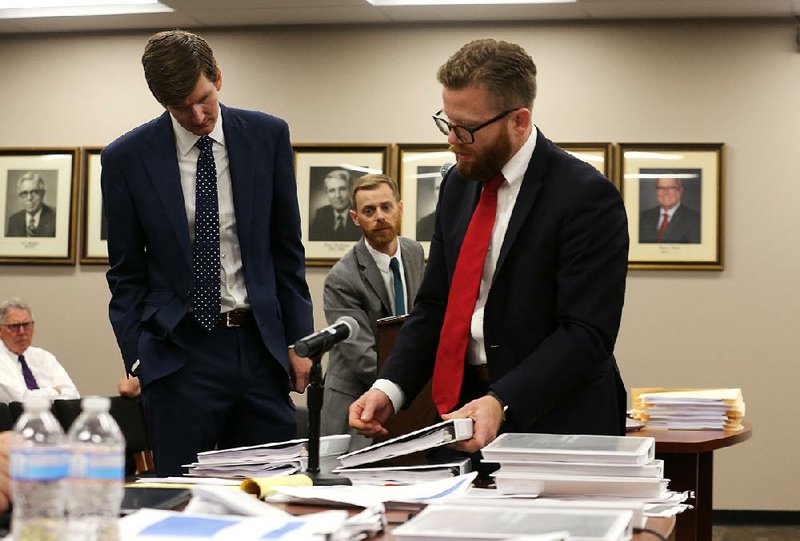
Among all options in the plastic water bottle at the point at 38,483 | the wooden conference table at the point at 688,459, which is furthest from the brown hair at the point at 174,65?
the wooden conference table at the point at 688,459

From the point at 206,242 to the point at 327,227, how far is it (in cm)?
391

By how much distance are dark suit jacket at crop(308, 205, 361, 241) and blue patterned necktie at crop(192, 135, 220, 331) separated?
151 inches

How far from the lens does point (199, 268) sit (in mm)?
2875

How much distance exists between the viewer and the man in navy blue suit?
9.34 feet

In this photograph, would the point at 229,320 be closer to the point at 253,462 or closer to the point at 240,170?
the point at 240,170

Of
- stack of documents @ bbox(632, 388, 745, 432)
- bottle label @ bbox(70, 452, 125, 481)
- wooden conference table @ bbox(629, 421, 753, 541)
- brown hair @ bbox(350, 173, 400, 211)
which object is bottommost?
wooden conference table @ bbox(629, 421, 753, 541)

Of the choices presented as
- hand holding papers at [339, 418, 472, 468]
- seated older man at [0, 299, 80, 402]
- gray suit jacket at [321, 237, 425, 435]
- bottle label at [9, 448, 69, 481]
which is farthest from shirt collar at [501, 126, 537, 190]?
seated older man at [0, 299, 80, 402]

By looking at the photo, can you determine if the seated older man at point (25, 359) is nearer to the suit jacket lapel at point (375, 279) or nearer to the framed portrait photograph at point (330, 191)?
the framed portrait photograph at point (330, 191)

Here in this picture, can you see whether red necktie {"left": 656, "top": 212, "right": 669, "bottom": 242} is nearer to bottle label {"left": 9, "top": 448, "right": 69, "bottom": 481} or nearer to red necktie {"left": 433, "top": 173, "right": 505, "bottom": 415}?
red necktie {"left": 433, "top": 173, "right": 505, "bottom": 415}

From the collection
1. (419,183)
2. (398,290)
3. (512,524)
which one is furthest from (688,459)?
(419,183)

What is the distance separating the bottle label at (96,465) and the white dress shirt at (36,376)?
5.28m

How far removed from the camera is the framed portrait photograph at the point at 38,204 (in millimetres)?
7012

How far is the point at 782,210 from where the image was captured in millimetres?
6527

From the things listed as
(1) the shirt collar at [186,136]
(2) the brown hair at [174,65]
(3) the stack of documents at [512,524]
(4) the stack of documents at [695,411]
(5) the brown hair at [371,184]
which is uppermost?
(2) the brown hair at [174,65]
